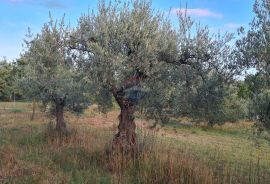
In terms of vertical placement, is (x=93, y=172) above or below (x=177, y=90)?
below

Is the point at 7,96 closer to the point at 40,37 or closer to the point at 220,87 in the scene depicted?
the point at 40,37

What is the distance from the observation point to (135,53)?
13.8 meters

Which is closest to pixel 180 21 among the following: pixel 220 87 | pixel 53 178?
pixel 220 87

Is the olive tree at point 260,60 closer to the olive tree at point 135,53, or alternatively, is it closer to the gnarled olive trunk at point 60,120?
the olive tree at point 135,53

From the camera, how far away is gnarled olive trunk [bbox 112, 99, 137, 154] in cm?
1455

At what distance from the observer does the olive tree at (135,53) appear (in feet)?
44.2

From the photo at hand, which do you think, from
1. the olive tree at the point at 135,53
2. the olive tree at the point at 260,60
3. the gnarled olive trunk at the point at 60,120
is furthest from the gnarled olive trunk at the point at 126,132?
the gnarled olive trunk at the point at 60,120

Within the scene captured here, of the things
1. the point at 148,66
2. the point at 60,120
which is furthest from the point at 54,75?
the point at 148,66

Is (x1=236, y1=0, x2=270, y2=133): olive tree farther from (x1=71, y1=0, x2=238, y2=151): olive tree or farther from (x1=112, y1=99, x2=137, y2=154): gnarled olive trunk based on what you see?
(x1=112, y1=99, x2=137, y2=154): gnarled olive trunk

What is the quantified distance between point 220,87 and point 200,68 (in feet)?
3.59

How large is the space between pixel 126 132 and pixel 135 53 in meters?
3.14

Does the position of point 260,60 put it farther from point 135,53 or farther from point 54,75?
point 54,75

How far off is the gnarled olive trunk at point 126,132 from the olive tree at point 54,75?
1999 mm

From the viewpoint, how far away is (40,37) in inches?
672
